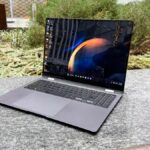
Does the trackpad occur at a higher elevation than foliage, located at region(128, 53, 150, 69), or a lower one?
higher

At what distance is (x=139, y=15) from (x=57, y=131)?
1149 millimetres

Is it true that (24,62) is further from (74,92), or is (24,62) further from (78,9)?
(74,92)

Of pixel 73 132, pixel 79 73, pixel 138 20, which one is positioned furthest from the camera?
pixel 138 20

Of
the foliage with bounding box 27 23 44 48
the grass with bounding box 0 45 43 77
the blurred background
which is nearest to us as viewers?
the grass with bounding box 0 45 43 77

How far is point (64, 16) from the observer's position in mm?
1610

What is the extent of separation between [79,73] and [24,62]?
608 millimetres

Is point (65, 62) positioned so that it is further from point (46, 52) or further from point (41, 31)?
point (41, 31)

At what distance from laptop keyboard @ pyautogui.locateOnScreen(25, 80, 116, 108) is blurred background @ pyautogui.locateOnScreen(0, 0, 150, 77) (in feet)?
1.41

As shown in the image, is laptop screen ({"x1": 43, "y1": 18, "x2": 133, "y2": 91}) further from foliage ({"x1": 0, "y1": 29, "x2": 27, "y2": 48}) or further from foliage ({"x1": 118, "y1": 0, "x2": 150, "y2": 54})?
foliage ({"x1": 0, "y1": 29, "x2": 27, "y2": 48})

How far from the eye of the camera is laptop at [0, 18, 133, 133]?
2.39 feet

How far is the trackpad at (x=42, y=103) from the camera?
0.71m

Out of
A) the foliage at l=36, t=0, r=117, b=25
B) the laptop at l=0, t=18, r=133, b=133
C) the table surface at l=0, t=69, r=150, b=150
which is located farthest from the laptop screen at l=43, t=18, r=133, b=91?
the foliage at l=36, t=0, r=117, b=25

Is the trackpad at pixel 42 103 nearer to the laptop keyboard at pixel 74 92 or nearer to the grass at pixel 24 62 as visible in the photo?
the laptop keyboard at pixel 74 92

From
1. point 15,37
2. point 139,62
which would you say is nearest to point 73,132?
point 139,62
